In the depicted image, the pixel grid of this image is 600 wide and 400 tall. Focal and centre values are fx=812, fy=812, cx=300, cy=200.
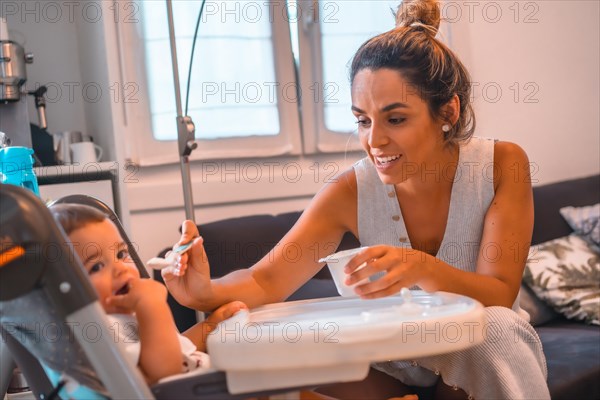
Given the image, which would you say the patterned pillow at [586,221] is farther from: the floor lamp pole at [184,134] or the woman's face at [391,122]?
the floor lamp pole at [184,134]

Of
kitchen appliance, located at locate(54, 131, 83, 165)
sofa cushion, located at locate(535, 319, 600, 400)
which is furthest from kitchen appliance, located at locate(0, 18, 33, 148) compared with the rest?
sofa cushion, located at locate(535, 319, 600, 400)

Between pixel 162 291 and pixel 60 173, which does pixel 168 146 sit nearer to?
pixel 60 173

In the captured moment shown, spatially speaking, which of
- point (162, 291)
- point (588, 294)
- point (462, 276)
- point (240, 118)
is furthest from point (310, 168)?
point (162, 291)

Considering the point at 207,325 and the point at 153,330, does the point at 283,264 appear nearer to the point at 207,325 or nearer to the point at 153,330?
the point at 207,325

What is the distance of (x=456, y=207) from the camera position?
1783 millimetres

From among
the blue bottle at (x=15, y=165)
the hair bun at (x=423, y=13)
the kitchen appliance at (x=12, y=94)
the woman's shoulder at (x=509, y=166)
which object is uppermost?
the hair bun at (x=423, y=13)

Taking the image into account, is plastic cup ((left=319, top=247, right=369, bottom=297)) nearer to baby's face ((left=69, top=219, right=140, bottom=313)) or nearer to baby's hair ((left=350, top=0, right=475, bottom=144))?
baby's face ((left=69, top=219, right=140, bottom=313))

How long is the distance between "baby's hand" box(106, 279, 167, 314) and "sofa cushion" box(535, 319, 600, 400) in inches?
49.3

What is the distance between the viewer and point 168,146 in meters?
2.88

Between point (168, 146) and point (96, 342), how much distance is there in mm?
1946

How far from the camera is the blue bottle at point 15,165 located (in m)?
1.46

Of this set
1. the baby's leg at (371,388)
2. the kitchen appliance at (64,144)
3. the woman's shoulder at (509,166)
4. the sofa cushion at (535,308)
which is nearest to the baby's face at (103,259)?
the baby's leg at (371,388)

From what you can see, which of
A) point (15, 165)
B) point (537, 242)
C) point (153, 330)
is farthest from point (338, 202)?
point (537, 242)

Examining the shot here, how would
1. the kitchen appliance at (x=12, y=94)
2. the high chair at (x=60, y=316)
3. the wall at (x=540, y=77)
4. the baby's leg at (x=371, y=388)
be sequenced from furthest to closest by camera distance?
the wall at (x=540, y=77)
the kitchen appliance at (x=12, y=94)
the baby's leg at (x=371, y=388)
the high chair at (x=60, y=316)
